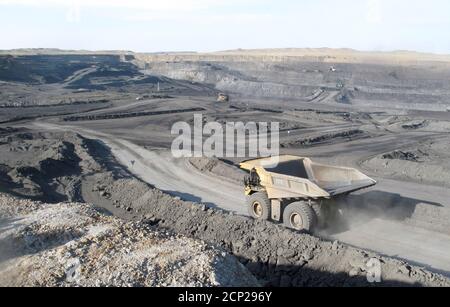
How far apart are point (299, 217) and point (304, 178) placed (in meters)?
1.70

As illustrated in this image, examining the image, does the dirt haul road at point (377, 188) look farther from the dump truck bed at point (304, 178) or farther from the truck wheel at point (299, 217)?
the dump truck bed at point (304, 178)

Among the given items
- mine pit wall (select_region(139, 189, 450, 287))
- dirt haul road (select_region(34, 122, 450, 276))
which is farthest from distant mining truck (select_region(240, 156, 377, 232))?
dirt haul road (select_region(34, 122, 450, 276))

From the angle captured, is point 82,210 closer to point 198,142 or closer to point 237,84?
point 198,142

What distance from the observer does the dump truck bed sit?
14273 millimetres

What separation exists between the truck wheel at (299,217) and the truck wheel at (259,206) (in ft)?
2.65

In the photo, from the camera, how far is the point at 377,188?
20.8 meters

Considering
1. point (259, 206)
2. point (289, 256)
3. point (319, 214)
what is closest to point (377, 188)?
point (259, 206)

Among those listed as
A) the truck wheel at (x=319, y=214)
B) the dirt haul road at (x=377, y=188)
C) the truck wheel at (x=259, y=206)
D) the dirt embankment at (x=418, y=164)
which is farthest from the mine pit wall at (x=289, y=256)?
the dirt embankment at (x=418, y=164)

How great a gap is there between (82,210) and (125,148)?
16414mm

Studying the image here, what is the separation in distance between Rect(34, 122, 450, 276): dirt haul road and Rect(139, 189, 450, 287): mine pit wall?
1976mm

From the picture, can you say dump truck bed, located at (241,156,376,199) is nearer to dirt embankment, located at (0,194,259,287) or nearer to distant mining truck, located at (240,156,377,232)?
distant mining truck, located at (240,156,377,232)

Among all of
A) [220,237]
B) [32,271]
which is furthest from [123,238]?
[220,237]

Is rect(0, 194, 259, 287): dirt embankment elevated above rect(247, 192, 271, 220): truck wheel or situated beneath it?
elevated above

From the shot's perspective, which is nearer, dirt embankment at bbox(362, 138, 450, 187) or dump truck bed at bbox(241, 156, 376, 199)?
dump truck bed at bbox(241, 156, 376, 199)
